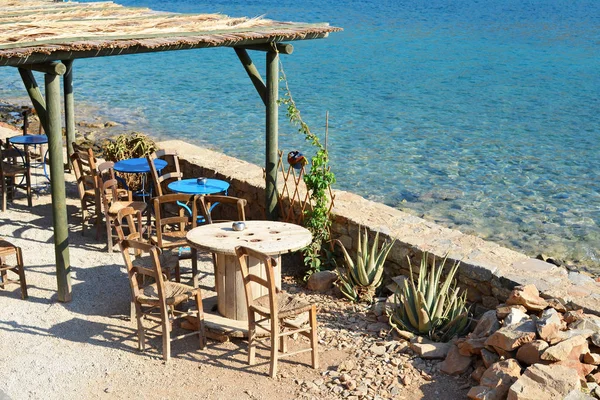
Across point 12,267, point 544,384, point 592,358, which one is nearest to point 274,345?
point 544,384

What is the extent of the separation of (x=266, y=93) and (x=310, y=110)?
13293 millimetres

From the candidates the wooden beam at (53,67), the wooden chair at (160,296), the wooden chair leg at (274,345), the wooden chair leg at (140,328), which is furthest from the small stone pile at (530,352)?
the wooden beam at (53,67)

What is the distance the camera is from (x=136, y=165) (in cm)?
955

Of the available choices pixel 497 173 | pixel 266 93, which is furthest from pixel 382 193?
pixel 266 93

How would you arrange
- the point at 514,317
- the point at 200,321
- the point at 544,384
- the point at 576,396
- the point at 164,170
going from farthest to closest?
the point at 164,170 < the point at 200,321 < the point at 514,317 < the point at 544,384 < the point at 576,396

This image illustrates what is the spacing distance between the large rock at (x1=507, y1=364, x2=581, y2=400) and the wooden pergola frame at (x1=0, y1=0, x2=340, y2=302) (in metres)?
4.16

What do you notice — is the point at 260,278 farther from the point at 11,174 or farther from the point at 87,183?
the point at 11,174

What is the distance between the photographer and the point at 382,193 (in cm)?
1390

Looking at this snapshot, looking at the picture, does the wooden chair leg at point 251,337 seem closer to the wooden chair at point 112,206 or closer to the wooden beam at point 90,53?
the wooden beam at point 90,53

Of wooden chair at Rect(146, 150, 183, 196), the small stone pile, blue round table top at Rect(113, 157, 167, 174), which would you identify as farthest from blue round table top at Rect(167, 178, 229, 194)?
the small stone pile

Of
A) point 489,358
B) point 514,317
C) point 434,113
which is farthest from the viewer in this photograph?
point 434,113

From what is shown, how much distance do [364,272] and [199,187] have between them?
2.32 metres

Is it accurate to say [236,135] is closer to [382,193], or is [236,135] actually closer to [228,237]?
[382,193]

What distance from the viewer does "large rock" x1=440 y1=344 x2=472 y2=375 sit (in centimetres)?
603
